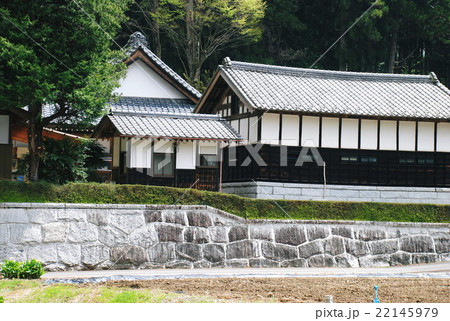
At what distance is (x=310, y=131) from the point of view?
Answer: 3100cm

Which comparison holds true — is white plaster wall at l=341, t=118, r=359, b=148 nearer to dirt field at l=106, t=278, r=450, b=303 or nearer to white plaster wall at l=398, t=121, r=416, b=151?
white plaster wall at l=398, t=121, r=416, b=151

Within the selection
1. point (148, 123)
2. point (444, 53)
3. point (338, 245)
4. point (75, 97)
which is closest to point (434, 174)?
point (338, 245)

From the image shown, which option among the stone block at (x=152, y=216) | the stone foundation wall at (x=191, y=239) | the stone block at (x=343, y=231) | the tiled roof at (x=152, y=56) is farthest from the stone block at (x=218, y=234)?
the tiled roof at (x=152, y=56)

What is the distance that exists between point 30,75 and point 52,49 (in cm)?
121

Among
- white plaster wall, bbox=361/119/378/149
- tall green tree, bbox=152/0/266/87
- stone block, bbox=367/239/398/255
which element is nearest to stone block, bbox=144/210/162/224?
stone block, bbox=367/239/398/255

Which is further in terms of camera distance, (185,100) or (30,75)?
(185,100)

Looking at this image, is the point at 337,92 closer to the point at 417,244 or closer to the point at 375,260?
the point at 417,244

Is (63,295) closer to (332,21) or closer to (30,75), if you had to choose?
(30,75)

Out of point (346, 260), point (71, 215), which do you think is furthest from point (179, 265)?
point (346, 260)

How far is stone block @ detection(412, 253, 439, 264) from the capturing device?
27.0 metres

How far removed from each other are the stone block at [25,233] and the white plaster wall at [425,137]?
1807cm

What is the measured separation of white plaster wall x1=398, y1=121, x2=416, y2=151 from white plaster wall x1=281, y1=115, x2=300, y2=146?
4882 mm
